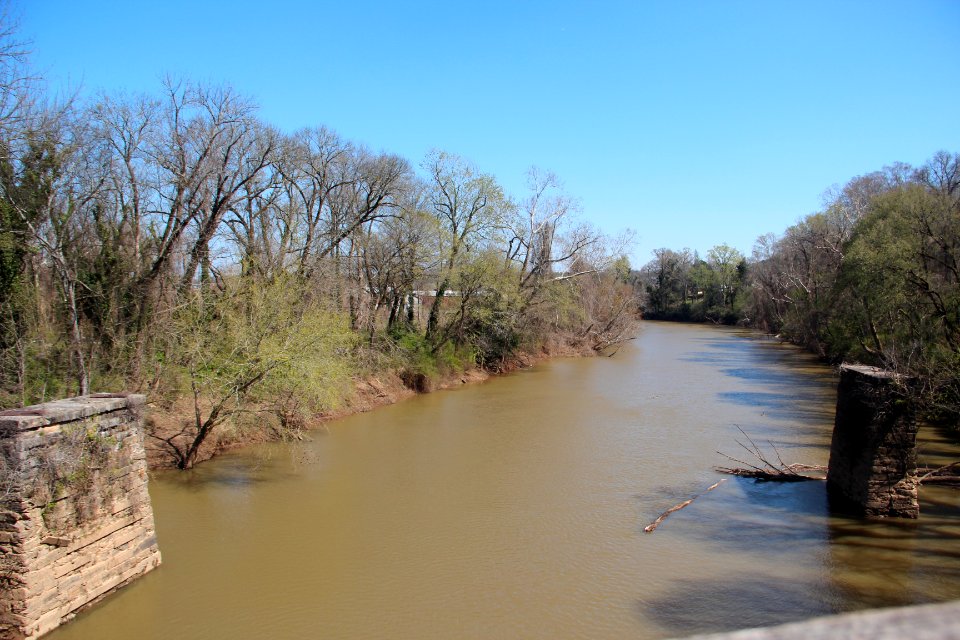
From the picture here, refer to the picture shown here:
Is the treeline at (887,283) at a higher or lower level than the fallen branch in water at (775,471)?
higher

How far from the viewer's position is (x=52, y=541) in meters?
7.49

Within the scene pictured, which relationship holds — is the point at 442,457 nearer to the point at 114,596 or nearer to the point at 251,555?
the point at 251,555

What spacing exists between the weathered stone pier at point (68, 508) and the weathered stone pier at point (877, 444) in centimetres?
1218

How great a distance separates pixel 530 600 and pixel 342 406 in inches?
477

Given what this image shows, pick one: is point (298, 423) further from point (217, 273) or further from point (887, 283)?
point (887, 283)

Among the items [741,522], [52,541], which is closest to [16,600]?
[52,541]

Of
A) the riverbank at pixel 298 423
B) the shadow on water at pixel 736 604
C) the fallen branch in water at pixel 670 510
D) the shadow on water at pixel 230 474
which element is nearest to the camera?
the shadow on water at pixel 736 604

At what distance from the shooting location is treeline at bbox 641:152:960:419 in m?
14.7

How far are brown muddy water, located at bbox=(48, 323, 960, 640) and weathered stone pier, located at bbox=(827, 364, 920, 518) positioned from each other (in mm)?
460

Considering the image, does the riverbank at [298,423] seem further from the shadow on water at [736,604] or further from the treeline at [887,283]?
the treeline at [887,283]

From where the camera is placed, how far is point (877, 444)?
10422 millimetres

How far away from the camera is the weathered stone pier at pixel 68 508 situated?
7.17 m

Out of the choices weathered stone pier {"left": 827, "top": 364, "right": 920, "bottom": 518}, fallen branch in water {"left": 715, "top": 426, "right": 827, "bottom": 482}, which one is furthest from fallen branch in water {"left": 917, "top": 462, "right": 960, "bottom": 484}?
fallen branch in water {"left": 715, "top": 426, "right": 827, "bottom": 482}

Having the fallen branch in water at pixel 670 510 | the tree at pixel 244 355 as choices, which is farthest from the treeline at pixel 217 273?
the fallen branch in water at pixel 670 510
